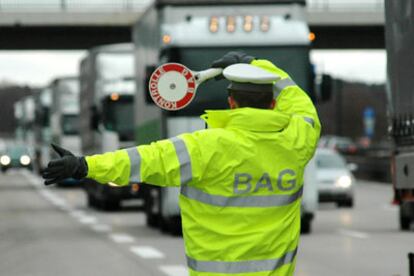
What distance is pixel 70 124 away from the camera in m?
48.9

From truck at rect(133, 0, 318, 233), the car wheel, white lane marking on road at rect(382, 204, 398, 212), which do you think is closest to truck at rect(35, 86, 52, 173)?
white lane marking on road at rect(382, 204, 398, 212)

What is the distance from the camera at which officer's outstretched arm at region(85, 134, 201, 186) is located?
17.6 ft

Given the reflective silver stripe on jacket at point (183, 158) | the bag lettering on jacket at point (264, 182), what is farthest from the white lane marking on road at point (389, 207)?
the reflective silver stripe on jacket at point (183, 158)

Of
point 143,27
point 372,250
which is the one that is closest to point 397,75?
point 372,250

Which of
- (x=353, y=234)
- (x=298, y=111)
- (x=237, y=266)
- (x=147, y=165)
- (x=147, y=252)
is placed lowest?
(x=353, y=234)

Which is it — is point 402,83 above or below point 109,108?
above

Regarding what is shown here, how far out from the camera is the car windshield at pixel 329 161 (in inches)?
1291

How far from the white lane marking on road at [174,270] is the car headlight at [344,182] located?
16.3 m

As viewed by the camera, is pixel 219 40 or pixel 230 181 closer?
pixel 230 181

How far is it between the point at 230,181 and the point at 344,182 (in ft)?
85.8

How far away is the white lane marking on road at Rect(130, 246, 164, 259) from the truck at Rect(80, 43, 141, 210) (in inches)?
357

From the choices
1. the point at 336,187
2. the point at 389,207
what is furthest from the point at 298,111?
the point at 389,207

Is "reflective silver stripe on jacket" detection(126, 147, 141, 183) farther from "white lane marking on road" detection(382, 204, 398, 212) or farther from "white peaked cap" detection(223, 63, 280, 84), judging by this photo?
"white lane marking on road" detection(382, 204, 398, 212)

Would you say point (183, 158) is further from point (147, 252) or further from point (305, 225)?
point (305, 225)
